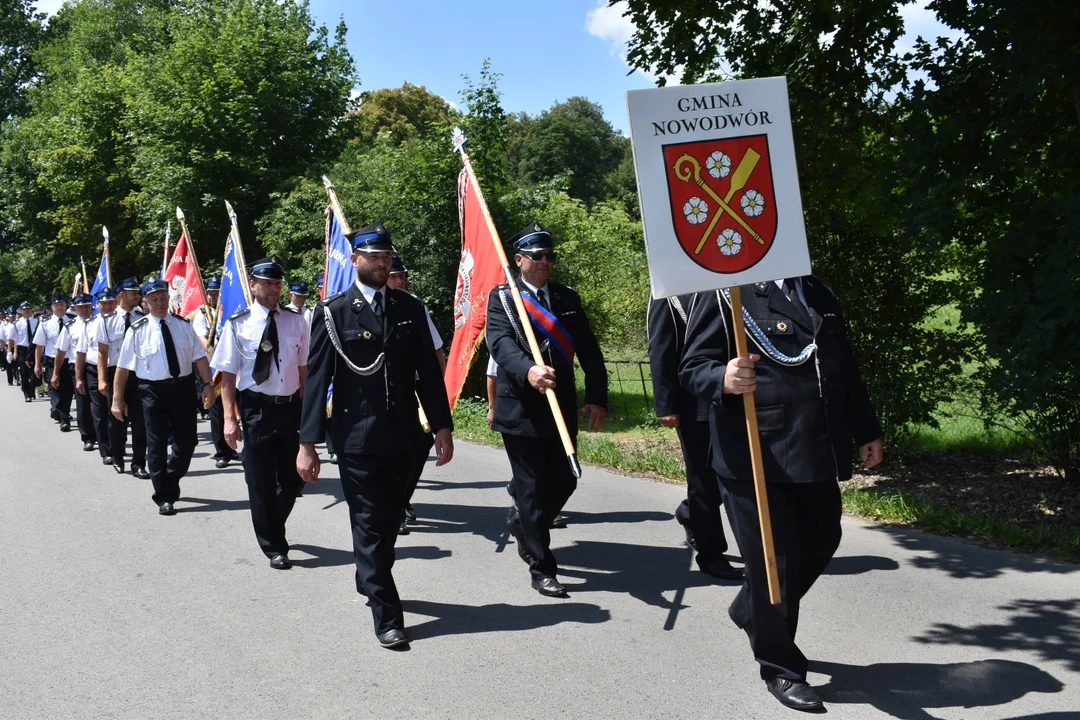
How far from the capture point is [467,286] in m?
8.13

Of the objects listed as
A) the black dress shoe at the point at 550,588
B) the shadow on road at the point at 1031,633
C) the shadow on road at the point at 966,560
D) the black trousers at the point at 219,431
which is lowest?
the shadow on road at the point at 1031,633

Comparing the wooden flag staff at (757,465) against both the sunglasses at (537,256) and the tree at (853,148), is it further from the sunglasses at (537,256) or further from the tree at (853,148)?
the tree at (853,148)

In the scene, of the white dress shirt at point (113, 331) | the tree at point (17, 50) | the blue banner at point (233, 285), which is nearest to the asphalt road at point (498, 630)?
the blue banner at point (233, 285)

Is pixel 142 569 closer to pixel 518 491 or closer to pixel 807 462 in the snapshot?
pixel 518 491

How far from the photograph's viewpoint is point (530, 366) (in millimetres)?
6211

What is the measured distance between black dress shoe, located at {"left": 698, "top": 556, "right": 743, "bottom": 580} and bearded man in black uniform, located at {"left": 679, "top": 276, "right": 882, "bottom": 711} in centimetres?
178

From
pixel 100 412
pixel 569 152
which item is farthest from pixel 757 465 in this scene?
pixel 569 152

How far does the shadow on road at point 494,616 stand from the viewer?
566 cm

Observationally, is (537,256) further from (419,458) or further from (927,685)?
(927,685)

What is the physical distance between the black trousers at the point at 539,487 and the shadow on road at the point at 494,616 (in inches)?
15.1

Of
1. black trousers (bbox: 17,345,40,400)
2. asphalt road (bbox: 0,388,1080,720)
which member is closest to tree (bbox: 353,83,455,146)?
black trousers (bbox: 17,345,40,400)

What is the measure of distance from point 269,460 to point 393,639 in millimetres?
2371

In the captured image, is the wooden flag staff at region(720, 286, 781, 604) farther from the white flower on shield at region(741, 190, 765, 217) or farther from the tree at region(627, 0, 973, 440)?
the tree at region(627, 0, 973, 440)

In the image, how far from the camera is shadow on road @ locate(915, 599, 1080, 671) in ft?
16.4
